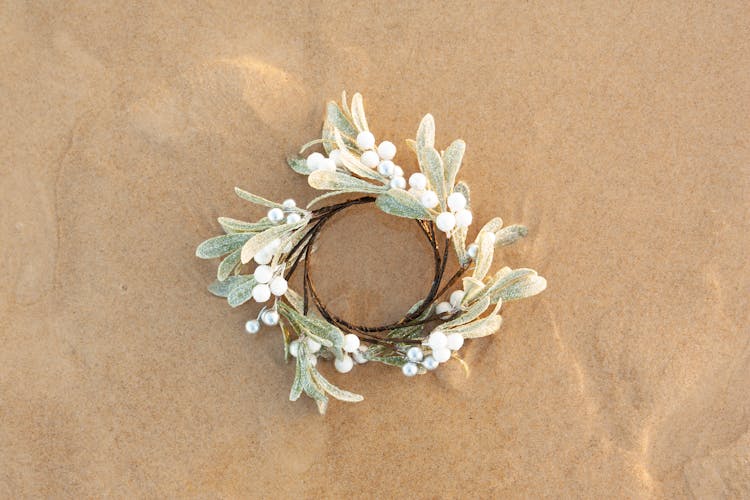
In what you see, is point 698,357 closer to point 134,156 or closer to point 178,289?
point 178,289

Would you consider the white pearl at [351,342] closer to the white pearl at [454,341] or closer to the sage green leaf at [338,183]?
the white pearl at [454,341]

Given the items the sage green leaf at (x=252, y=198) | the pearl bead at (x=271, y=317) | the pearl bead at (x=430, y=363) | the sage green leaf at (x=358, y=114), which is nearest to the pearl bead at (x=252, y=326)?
the pearl bead at (x=271, y=317)

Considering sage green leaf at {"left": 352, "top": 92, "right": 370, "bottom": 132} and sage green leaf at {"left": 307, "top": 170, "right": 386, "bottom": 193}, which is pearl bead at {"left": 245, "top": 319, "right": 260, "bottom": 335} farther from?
sage green leaf at {"left": 352, "top": 92, "right": 370, "bottom": 132}

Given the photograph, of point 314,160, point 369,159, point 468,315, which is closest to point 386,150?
point 369,159

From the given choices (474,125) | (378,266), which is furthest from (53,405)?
(474,125)

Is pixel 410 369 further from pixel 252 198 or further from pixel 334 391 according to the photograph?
pixel 252 198

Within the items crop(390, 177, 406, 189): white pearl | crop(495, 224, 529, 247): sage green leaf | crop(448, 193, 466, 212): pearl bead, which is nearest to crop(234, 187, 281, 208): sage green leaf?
crop(390, 177, 406, 189): white pearl
